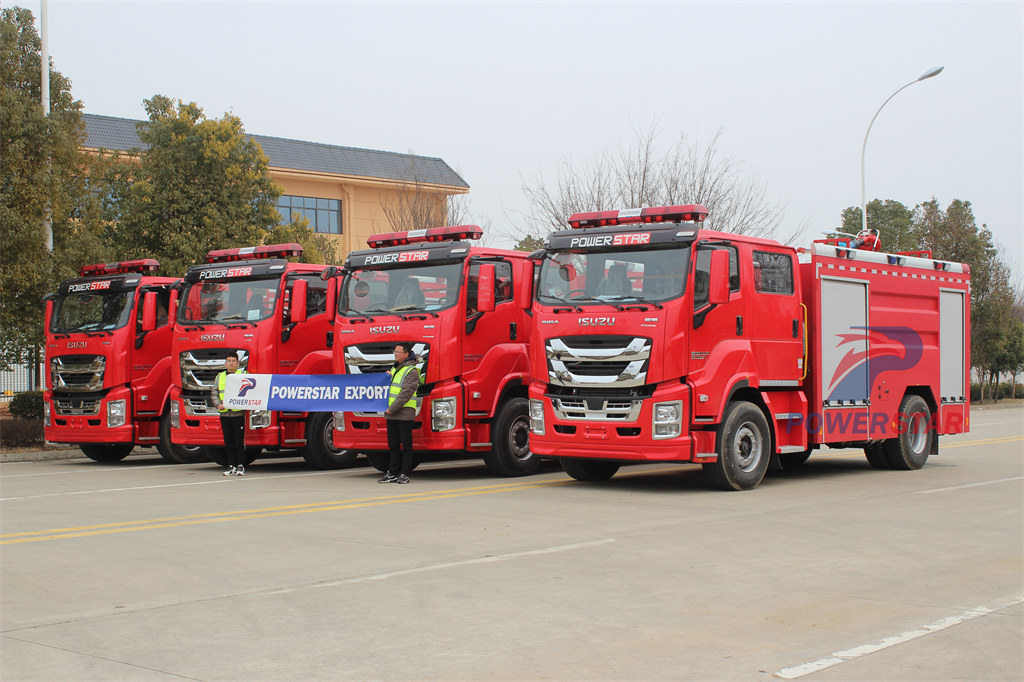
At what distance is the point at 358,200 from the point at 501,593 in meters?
44.7

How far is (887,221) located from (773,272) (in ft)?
141

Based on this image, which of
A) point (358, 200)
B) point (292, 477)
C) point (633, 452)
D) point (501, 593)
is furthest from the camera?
point (358, 200)

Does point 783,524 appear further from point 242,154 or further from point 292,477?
point 242,154

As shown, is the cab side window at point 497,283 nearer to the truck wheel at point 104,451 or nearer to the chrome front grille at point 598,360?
the chrome front grille at point 598,360

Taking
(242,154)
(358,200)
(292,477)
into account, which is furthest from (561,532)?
(358,200)

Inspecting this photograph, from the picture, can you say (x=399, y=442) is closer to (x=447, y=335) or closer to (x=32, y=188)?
(x=447, y=335)

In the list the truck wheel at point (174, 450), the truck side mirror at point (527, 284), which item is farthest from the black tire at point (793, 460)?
the truck wheel at point (174, 450)

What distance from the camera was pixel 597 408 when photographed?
13.5 metres

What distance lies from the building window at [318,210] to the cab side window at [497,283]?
33.9 meters

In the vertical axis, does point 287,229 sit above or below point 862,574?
above

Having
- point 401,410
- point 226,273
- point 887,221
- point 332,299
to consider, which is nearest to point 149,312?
point 226,273

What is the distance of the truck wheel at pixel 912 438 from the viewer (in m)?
16.8

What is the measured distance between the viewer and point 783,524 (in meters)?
10.8

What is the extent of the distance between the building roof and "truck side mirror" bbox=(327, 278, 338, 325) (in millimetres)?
28794
